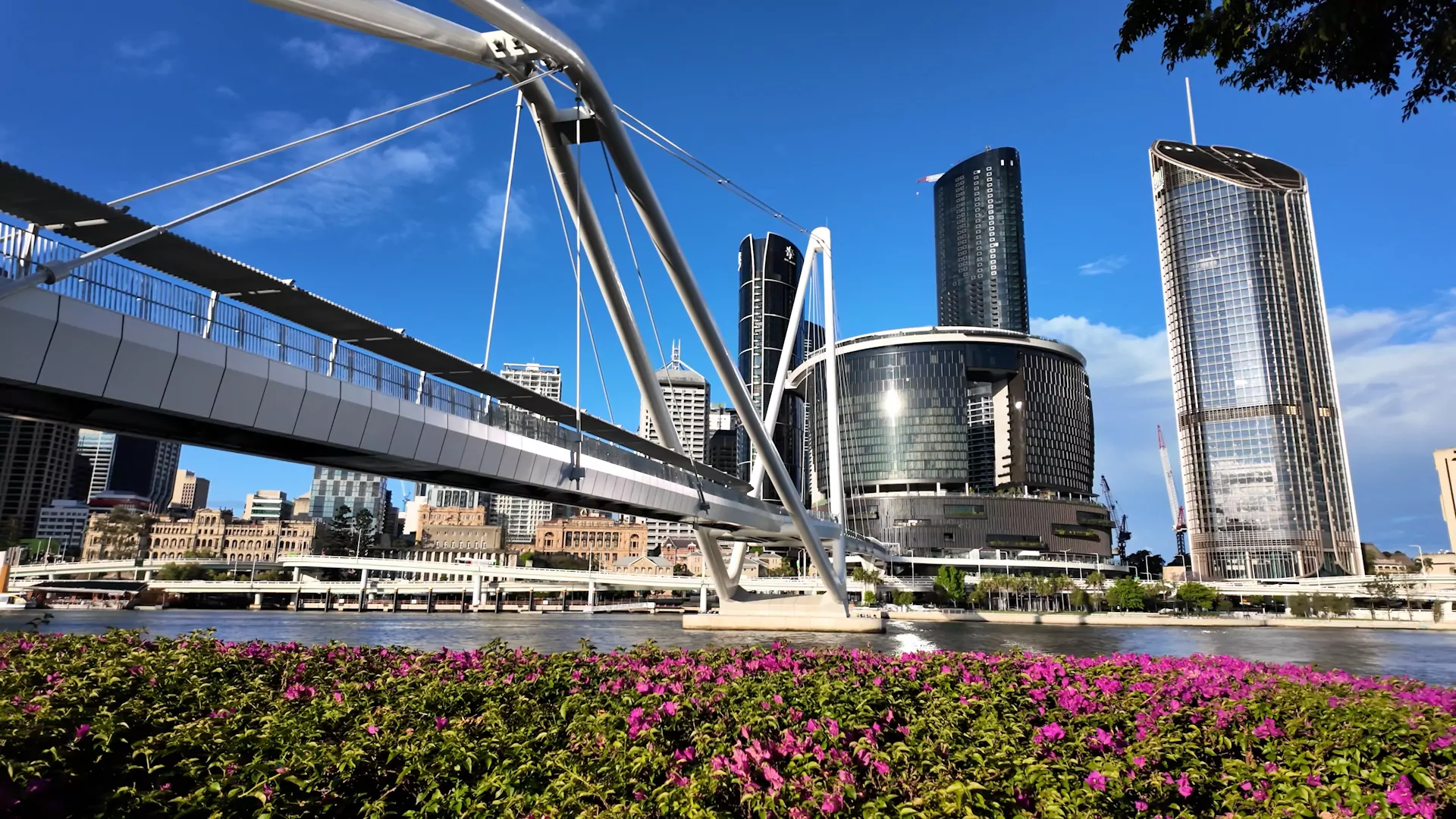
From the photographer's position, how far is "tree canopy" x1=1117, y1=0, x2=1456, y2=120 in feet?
28.4

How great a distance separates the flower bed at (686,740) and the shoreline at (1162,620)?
102 metres

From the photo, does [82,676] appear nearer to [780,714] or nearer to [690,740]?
[690,740]

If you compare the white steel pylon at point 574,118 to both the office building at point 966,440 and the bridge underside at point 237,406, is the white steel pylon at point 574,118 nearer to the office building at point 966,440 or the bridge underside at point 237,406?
the bridge underside at point 237,406

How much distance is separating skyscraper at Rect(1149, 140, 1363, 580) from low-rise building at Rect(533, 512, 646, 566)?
119861mm

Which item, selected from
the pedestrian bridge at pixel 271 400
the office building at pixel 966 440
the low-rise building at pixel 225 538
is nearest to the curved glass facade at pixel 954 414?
the office building at pixel 966 440

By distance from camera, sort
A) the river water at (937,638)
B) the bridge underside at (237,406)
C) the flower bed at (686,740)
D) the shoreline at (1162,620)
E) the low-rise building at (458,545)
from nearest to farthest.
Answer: the flower bed at (686,740), the bridge underside at (237,406), the river water at (937,638), the shoreline at (1162,620), the low-rise building at (458,545)

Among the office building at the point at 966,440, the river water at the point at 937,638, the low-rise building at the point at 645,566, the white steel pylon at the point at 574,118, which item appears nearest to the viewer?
the white steel pylon at the point at 574,118

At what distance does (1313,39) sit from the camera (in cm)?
890

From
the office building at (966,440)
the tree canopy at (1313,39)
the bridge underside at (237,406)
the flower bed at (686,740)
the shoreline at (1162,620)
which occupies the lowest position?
the shoreline at (1162,620)

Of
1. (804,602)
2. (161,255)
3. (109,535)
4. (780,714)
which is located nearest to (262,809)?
(780,714)

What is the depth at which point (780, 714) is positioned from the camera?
805 centimetres

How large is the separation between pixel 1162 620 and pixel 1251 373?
99.0 metres

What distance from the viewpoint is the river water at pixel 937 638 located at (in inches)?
1943

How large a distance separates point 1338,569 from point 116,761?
20989 centimetres
